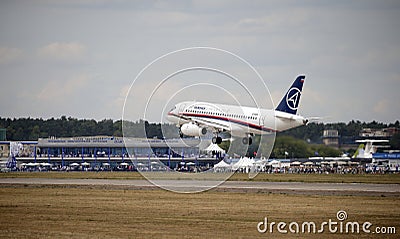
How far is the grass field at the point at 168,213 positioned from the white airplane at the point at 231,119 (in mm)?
23210

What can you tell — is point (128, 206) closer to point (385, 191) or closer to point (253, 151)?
point (385, 191)

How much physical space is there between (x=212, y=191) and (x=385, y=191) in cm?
1280

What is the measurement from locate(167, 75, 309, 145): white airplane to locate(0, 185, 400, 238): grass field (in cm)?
2321

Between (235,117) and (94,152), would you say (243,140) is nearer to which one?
(235,117)

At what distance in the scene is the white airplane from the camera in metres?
79.9

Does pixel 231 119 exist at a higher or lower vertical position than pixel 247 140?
higher

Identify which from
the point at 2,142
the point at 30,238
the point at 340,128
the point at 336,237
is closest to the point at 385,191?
the point at 336,237

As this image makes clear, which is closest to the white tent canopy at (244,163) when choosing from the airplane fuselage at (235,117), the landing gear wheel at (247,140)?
the landing gear wheel at (247,140)

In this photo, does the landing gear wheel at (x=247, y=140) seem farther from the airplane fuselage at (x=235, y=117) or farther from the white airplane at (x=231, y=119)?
the airplane fuselage at (x=235, y=117)

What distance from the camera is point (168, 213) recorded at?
4212 cm

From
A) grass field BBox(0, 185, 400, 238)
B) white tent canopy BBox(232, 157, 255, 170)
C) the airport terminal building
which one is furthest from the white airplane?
the airport terminal building

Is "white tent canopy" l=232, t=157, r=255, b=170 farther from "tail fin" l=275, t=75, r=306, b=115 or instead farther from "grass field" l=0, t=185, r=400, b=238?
"grass field" l=0, t=185, r=400, b=238

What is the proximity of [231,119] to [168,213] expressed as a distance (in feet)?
131

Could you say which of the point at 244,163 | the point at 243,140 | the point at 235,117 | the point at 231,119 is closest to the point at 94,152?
the point at 244,163
